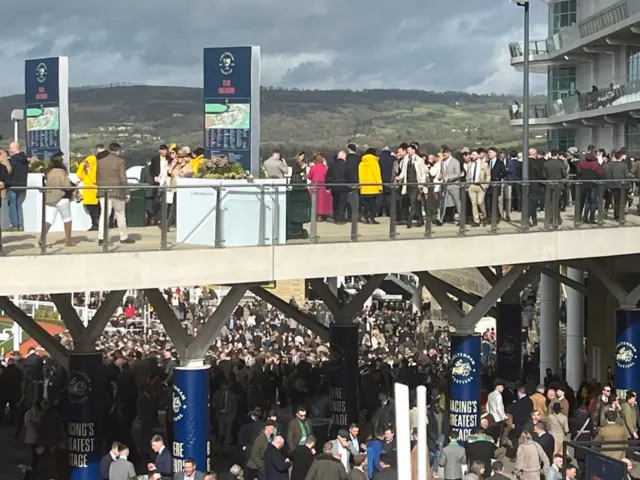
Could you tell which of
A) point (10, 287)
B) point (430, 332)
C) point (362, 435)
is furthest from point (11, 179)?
point (430, 332)

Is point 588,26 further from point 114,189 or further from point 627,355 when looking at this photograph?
point 114,189

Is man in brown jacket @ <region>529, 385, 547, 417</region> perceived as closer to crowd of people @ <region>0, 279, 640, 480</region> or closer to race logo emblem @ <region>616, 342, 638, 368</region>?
crowd of people @ <region>0, 279, 640, 480</region>

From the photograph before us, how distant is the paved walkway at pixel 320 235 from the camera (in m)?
17.5

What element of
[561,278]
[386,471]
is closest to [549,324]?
[561,278]

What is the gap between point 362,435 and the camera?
2480 centimetres

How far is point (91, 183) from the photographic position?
64.8 ft

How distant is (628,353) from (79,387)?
12358 mm

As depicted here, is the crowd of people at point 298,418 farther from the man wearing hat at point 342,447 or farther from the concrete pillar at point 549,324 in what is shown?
the concrete pillar at point 549,324

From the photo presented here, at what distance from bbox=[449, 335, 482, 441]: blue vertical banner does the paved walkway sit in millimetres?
2535

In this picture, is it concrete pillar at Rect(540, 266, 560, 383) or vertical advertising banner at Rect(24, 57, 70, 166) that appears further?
concrete pillar at Rect(540, 266, 560, 383)

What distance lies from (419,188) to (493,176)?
480 cm

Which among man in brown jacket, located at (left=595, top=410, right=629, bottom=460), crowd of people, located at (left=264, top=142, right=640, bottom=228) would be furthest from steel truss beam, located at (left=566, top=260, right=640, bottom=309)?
man in brown jacket, located at (left=595, top=410, right=629, bottom=460)

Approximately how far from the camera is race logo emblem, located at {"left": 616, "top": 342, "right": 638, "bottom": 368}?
92.9 ft

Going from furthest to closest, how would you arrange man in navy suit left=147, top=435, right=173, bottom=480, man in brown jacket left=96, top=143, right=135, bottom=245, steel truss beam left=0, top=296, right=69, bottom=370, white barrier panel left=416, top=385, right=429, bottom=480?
steel truss beam left=0, top=296, right=69, bottom=370, man in navy suit left=147, top=435, right=173, bottom=480, man in brown jacket left=96, top=143, right=135, bottom=245, white barrier panel left=416, top=385, right=429, bottom=480
